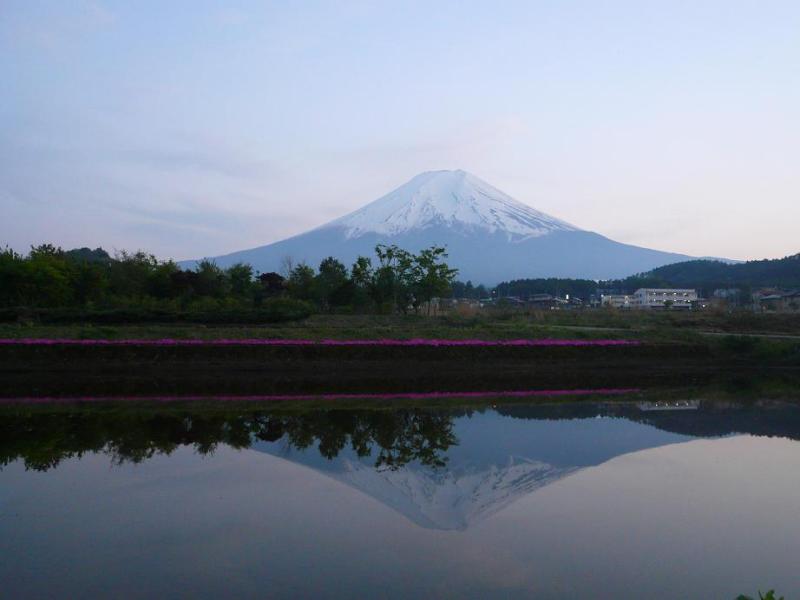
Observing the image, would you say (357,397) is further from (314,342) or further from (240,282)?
(240,282)

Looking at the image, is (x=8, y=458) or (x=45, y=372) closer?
(x=8, y=458)

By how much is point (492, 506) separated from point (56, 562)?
366 centimetres

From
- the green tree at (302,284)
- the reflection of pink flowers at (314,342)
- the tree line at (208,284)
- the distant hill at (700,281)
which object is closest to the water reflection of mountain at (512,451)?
the reflection of pink flowers at (314,342)

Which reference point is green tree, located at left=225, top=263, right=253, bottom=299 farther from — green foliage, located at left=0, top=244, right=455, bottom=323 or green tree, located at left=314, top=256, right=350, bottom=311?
green tree, located at left=314, top=256, right=350, bottom=311

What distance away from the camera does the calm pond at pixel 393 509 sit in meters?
4.56

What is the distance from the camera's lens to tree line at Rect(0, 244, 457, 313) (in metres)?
26.0

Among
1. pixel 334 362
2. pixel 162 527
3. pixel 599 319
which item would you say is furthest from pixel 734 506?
pixel 599 319

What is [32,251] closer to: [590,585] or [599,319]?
[599,319]

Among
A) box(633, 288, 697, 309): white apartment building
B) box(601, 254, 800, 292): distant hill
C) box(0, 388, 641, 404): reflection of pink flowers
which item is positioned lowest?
box(0, 388, 641, 404): reflection of pink flowers

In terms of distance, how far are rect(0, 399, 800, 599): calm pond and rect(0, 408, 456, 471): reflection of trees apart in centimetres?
6

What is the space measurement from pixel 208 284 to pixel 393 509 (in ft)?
81.4

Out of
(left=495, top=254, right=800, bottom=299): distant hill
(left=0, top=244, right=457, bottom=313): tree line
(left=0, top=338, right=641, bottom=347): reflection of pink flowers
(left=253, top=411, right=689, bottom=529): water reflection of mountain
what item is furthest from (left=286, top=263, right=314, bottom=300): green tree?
(left=495, top=254, right=800, bottom=299): distant hill

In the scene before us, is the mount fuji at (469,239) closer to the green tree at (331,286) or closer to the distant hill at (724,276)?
the distant hill at (724,276)

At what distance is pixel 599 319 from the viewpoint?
29672mm
